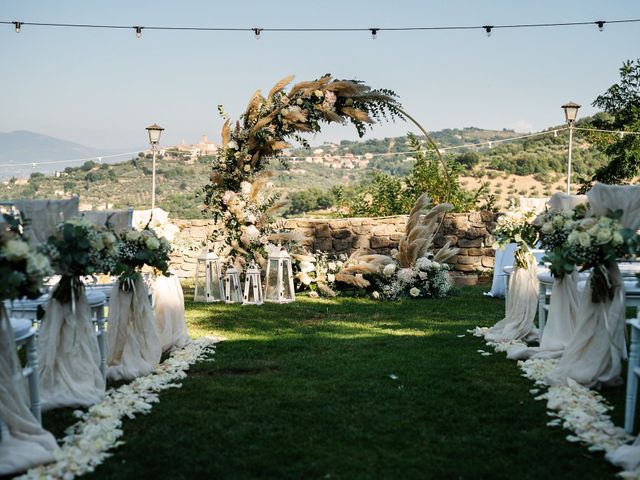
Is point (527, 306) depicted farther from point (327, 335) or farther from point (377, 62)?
point (377, 62)

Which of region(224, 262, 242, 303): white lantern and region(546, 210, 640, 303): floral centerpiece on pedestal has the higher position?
region(546, 210, 640, 303): floral centerpiece on pedestal

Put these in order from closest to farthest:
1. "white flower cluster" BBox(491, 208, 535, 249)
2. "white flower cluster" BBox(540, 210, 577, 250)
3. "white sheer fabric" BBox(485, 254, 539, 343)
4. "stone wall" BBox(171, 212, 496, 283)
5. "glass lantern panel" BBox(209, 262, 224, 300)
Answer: "white flower cluster" BBox(540, 210, 577, 250), "white flower cluster" BBox(491, 208, 535, 249), "white sheer fabric" BBox(485, 254, 539, 343), "glass lantern panel" BBox(209, 262, 224, 300), "stone wall" BBox(171, 212, 496, 283)

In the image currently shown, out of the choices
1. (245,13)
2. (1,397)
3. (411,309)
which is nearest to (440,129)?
(245,13)

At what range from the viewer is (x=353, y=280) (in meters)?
10.8

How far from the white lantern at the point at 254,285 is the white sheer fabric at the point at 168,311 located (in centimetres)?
310

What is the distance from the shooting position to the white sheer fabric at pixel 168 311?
6.70 meters

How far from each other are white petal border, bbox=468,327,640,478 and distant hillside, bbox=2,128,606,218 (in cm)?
726

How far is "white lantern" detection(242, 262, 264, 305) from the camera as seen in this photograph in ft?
32.8

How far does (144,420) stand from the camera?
453cm

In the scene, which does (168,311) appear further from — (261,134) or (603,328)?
(261,134)

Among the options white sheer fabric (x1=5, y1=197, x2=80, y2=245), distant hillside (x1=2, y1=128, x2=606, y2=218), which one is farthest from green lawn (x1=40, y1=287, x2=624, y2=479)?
distant hillside (x1=2, y1=128, x2=606, y2=218)

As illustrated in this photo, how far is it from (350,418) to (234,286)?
5865 mm

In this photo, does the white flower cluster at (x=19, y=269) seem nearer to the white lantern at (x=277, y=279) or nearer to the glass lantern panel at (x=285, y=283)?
the white lantern at (x=277, y=279)

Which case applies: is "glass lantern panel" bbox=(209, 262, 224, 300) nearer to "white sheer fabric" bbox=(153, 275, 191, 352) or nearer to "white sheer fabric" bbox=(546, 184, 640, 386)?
"white sheer fabric" bbox=(153, 275, 191, 352)
